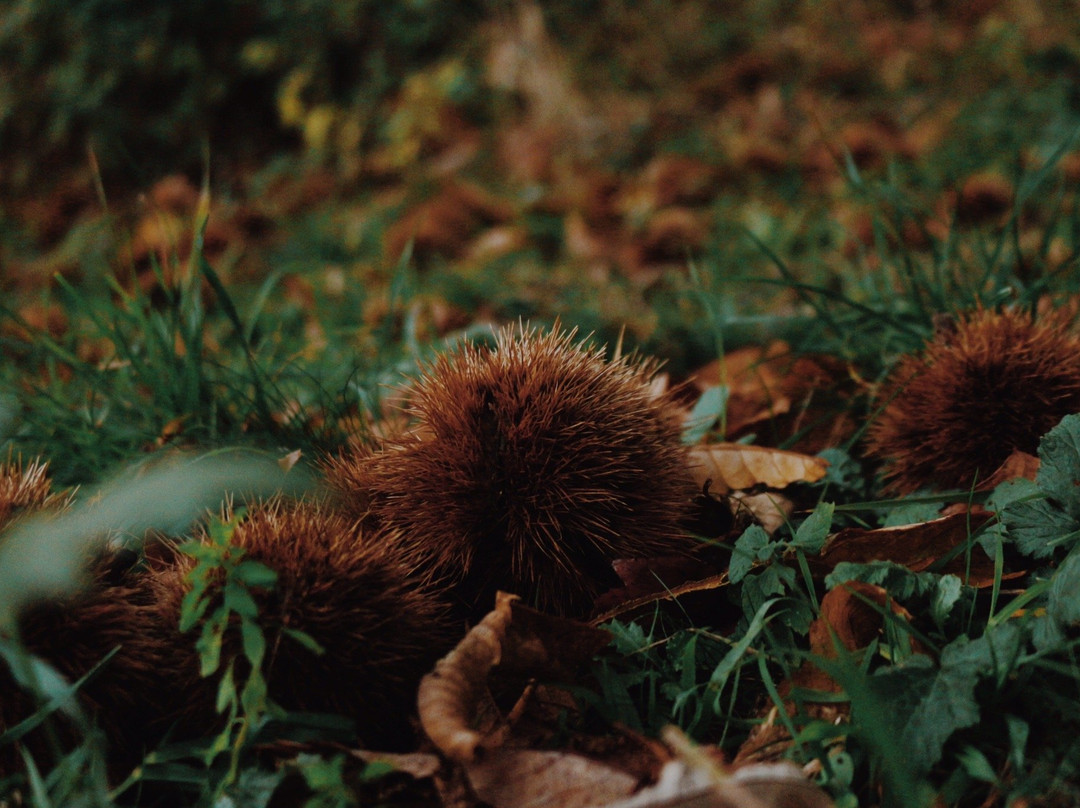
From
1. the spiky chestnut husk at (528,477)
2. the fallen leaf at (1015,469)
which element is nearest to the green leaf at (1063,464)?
the fallen leaf at (1015,469)

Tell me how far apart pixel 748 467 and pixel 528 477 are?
Answer: 508 mm

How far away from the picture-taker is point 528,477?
1.21 metres

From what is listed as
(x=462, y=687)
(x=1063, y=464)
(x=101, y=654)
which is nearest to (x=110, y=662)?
(x=101, y=654)

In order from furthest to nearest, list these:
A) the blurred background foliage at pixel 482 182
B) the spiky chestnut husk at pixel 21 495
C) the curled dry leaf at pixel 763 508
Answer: the blurred background foliage at pixel 482 182 → the curled dry leaf at pixel 763 508 → the spiky chestnut husk at pixel 21 495

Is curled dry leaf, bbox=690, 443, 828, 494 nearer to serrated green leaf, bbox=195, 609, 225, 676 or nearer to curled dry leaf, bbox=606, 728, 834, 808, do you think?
curled dry leaf, bbox=606, 728, 834, 808

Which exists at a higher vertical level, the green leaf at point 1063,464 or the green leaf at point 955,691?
the green leaf at point 1063,464

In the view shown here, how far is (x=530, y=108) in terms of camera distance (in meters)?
4.71

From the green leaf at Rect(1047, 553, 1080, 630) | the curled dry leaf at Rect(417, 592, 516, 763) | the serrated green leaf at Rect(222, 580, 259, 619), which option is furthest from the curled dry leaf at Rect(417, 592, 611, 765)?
the green leaf at Rect(1047, 553, 1080, 630)

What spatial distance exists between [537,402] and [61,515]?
0.64 m

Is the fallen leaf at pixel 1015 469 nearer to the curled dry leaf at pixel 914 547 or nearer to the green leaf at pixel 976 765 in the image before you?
the curled dry leaf at pixel 914 547

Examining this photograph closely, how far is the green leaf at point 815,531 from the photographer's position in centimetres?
124

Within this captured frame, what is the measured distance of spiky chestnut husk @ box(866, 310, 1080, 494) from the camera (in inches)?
55.3

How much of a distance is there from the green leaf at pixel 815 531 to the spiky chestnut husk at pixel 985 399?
0.30m

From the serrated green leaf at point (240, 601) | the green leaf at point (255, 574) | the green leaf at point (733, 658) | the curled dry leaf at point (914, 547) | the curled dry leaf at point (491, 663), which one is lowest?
the curled dry leaf at point (914, 547)
